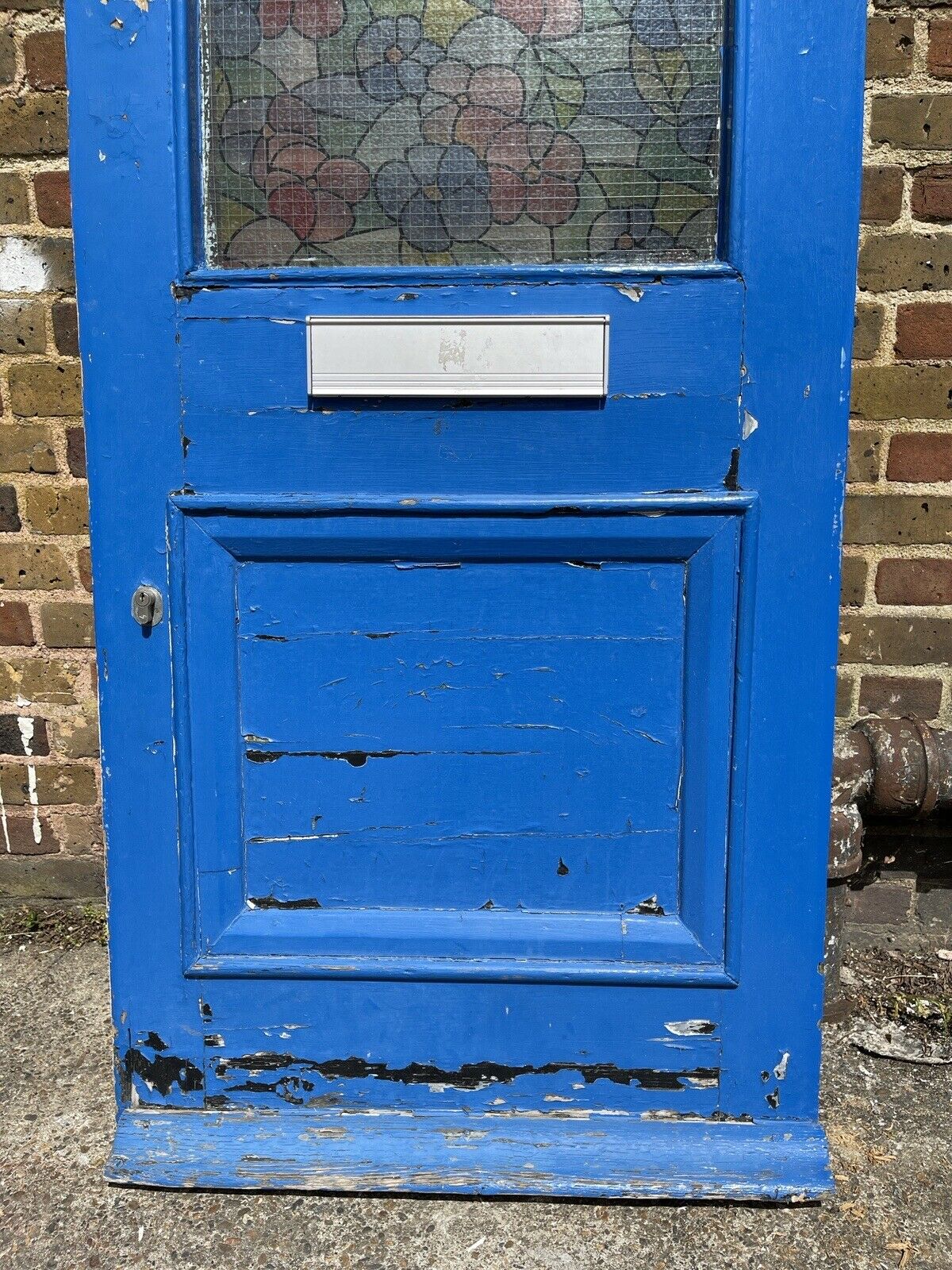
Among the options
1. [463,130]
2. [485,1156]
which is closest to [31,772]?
[485,1156]

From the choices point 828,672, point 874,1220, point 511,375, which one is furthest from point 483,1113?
point 511,375

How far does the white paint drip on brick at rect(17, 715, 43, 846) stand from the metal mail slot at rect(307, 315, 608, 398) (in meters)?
1.26

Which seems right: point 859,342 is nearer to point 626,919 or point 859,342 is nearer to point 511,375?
point 511,375

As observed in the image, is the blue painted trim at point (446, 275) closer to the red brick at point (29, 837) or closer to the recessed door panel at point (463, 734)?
the recessed door panel at point (463, 734)

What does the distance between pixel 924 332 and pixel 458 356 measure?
3.38 ft

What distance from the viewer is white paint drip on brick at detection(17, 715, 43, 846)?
229 centimetres

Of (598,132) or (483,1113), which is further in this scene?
(483,1113)

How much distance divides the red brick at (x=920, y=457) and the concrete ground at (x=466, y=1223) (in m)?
1.18

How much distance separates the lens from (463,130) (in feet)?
4.85

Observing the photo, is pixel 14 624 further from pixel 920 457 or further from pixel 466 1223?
pixel 920 457

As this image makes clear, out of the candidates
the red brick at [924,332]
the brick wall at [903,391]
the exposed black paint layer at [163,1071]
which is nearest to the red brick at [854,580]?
the brick wall at [903,391]

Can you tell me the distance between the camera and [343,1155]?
167 cm

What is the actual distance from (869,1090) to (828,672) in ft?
2.89

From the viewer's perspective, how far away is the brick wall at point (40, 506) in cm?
202
